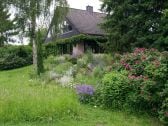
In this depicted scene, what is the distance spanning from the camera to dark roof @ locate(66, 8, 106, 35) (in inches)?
1260

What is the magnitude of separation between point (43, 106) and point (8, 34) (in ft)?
128

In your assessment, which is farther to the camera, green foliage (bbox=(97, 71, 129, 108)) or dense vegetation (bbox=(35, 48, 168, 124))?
green foliage (bbox=(97, 71, 129, 108))

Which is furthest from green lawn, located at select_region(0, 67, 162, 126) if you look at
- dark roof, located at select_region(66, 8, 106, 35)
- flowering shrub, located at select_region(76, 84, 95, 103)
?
dark roof, located at select_region(66, 8, 106, 35)

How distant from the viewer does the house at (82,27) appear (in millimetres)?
30834

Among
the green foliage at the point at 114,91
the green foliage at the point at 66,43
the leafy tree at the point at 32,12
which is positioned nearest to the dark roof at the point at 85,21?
the green foliage at the point at 66,43

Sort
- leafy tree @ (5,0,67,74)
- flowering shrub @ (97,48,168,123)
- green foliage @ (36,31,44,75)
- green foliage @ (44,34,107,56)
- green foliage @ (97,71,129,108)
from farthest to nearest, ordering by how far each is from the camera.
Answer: green foliage @ (44,34,107,56) < leafy tree @ (5,0,67,74) < green foliage @ (36,31,44,75) < green foliage @ (97,71,129,108) < flowering shrub @ (97,48,168,123)

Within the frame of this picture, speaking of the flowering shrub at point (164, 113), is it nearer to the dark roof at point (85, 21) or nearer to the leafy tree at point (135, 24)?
the leafy tree at point (135, 24)

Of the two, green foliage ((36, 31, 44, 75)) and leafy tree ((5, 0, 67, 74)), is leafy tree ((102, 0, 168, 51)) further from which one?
leafy tree ((5, 0, 67, 74))

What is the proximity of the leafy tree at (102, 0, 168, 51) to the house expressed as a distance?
370 inches

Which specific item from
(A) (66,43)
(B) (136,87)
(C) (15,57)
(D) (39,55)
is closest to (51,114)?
(B) (136,87)

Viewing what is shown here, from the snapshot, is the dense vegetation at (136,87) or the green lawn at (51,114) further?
the dense vegetation at (136,87)

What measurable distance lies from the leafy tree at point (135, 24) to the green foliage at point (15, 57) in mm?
11234

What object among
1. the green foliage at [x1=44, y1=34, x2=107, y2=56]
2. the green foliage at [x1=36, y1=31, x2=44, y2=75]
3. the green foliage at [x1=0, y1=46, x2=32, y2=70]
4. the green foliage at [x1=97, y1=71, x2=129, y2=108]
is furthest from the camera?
the green foliage at [x1=44, y1=34, x2=107, y2=56]

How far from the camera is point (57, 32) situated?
24938 mm
